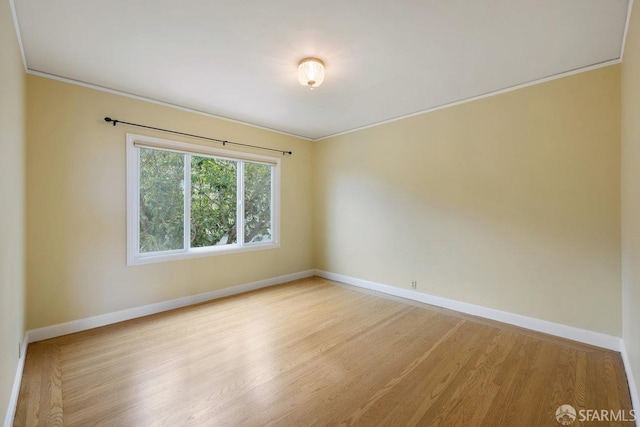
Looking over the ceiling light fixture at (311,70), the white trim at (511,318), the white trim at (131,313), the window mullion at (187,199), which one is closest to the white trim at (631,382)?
the white trim at (511,318)

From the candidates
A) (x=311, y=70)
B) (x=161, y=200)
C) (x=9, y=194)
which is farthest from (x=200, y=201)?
(x=311, y=70)

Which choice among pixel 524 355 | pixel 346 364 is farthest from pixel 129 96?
pixel 524 355

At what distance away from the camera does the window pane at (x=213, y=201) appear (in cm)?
378

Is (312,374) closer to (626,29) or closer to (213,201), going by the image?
(213,201)

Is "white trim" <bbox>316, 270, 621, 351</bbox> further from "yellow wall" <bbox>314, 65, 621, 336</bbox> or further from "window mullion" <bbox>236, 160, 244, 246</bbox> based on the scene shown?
"window mullion" <bbox>236, 160, 244, 246</bbox>

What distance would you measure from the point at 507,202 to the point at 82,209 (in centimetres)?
456

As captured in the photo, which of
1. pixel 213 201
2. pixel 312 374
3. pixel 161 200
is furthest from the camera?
pixel 213 201

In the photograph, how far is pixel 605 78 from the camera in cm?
249

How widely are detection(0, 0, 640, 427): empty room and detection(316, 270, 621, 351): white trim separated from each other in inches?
0.9

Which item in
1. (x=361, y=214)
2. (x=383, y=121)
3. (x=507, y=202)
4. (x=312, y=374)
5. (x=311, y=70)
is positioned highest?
(x=383, y=121)

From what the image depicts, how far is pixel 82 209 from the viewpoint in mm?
2895

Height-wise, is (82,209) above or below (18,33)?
below

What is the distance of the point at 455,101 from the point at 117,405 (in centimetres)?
427

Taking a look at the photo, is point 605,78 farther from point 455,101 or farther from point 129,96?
point 129,96
